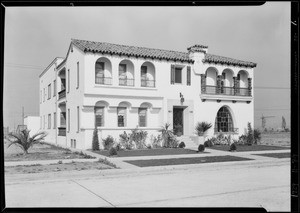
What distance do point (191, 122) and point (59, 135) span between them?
18.2 ft

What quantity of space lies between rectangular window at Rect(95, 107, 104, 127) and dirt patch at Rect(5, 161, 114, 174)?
1.58m

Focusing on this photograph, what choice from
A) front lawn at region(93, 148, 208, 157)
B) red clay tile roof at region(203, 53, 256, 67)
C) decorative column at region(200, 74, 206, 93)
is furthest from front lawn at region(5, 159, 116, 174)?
red clay tile roof at region(203, 53, 256, 67)

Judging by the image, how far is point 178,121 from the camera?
14141 mm

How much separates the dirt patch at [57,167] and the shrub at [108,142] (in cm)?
107

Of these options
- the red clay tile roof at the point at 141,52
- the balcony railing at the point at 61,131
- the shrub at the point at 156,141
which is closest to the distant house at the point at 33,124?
the balcony railing at the point at 61,131

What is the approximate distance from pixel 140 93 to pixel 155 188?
489 centimetres

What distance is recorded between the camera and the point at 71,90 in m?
13.0

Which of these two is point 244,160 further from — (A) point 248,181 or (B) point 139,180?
(B) point 139,180

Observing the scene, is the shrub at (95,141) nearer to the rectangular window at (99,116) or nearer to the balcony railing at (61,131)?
the rectangular window at (99,116)

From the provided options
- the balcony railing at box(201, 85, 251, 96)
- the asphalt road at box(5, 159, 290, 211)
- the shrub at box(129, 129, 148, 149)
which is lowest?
the asphalt road at box(5, 159, 290, 211)

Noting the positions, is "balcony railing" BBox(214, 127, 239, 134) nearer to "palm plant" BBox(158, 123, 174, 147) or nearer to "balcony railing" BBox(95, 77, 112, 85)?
"palm plant" BBox(158, 123, 174, 147)

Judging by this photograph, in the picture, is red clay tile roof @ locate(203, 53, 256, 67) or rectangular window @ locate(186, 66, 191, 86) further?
rectangular window @ locate(186, 66, 191, 86)

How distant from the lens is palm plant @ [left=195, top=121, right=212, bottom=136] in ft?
45.7
